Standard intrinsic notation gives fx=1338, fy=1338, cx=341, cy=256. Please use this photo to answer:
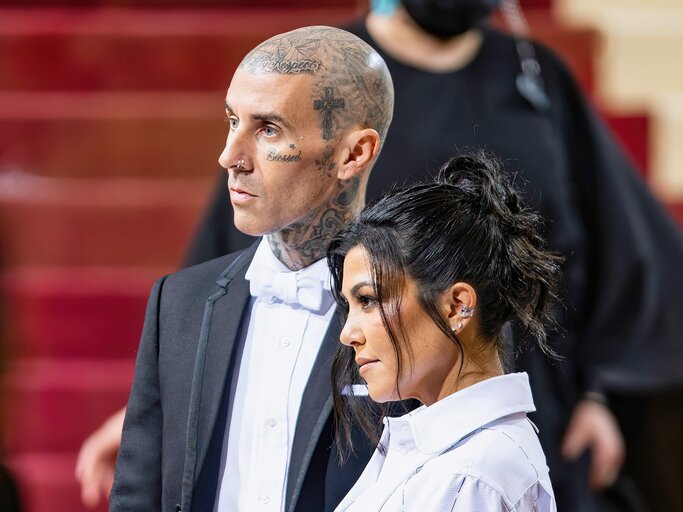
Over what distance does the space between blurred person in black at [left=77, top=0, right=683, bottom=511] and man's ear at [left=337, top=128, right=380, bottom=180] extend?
0.32 meters

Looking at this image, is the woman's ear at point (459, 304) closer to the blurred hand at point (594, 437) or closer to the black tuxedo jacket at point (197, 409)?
the black tuxedo jacket at point (197, 409)

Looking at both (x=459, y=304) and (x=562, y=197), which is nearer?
(x=459, y=304)

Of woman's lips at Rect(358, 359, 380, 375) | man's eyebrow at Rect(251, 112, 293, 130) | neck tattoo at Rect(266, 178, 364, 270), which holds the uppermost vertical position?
man's eyebrow at Rect(251, 112, 293, 130)

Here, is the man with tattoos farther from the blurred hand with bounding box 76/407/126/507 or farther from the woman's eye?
the blurred hand with bounding box 76/407/126/507

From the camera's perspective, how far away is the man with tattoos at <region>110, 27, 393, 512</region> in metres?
0.89

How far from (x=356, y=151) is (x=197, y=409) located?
0.68ft

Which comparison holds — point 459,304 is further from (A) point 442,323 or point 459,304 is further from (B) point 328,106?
(B) point 328,106

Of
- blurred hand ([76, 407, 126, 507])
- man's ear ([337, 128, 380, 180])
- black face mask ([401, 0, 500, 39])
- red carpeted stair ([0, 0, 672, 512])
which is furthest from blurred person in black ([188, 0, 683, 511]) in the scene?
red carpeted stair ([0, 0, 672, 512])

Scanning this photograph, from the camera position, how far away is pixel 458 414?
85 cm

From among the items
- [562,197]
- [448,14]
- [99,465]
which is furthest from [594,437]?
[99,465]

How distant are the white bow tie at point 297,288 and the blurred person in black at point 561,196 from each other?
0.32 meters

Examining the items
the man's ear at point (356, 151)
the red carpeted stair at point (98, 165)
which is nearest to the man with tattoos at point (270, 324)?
the man's ear at point (356, 151)

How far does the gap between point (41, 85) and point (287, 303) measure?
6.27 feet

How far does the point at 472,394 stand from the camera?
0.85 meters
